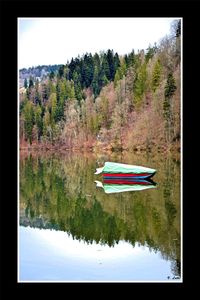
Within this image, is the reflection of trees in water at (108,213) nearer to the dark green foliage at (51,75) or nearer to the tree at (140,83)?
the tree at (140,83)

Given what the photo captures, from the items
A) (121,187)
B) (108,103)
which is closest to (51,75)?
(108,103)

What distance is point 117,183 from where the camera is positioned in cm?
1413

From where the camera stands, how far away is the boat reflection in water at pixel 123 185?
12664mm

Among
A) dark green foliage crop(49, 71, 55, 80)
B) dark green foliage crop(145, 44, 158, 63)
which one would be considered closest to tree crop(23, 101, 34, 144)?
dark green foliage crop(49, 71, 55, 80)

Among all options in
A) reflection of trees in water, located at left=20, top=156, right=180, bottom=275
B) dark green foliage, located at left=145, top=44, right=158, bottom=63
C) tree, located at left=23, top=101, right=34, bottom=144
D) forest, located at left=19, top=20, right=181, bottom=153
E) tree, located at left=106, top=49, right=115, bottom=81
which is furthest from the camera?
tree, located at left=106, top=49, right=115, bottom=81

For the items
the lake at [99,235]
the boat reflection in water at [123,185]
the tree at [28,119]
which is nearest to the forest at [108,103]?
the tree at [28,119]

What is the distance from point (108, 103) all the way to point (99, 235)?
2960cm

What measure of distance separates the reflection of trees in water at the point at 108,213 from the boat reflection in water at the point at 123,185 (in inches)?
12.8

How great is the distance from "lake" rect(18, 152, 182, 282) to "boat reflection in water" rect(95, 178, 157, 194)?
0.27 m

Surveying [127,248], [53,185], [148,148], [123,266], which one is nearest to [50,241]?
[127,248]

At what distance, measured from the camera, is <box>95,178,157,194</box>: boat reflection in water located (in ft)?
41.5

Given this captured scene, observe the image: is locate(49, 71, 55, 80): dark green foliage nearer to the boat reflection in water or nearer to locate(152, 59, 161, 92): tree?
locate(152, 59, 161, 92): tree
